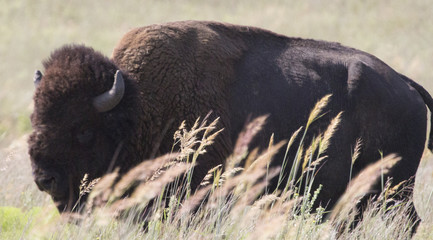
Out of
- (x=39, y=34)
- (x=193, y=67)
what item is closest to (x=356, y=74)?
(x=193, y=67)

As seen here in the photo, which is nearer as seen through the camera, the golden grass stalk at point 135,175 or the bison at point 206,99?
the golden grass stalk at point 135,175

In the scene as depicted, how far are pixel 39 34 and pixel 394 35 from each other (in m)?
12.8

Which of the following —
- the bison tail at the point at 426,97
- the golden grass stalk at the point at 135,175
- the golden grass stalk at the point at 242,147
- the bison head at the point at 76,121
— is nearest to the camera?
Result: the golden grass stalk at the point at 135,175

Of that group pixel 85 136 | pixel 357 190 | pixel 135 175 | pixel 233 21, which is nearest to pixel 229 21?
pixel 233 21

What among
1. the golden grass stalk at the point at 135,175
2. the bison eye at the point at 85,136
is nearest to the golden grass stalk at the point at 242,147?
the golden grass stalk at the point at 135,175

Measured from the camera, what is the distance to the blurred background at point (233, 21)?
77.0 ft

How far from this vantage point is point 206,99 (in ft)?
18.3

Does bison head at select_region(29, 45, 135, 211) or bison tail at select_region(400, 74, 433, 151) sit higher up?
bison head at select_region(29, 45, 135, 211)

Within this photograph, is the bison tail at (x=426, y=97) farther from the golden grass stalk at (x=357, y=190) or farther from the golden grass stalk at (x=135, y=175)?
the golden grass stalk at (x=135, y=175)

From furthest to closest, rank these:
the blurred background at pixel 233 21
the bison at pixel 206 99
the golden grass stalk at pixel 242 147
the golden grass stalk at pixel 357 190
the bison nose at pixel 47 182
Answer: the blurred background at pixel 233 21 < the bison at pixel 206 99 < the bison nose at pixel 47 182 < the golden grass stalk at pixel 242 147 < the golden grass stalk at pixel 357 190

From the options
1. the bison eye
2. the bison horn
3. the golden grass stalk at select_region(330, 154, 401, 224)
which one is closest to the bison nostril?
the bison eye

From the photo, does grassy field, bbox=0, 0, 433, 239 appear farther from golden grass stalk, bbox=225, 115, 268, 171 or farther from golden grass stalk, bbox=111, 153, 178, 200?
golden grass stalk, bbox=111, 153, 178, 200

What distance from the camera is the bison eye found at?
5.16 m

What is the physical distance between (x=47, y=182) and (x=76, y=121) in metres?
0.50
